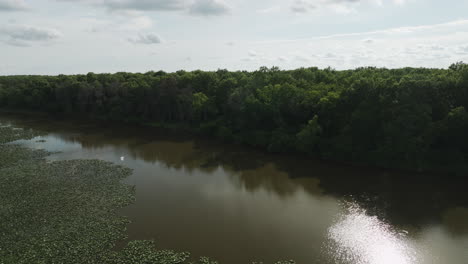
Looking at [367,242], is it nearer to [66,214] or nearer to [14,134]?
[66,214]

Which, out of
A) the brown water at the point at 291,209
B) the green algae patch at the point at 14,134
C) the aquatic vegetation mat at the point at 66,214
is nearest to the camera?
the aquatic vegetation mat at the point at 66,214

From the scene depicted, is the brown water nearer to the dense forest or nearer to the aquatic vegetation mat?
the aquatic vegetation mat

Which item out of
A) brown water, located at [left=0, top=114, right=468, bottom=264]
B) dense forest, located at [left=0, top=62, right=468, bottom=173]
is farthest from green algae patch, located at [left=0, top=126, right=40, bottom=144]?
dense forest, located at [left=0, top=62, right=468, bottom=173]

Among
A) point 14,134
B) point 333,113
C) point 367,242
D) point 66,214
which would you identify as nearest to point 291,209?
point 367,242

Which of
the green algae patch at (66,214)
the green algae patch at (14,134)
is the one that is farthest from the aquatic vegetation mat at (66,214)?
the green algae patch at (14,134)

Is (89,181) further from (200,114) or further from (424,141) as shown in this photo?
(424,141)

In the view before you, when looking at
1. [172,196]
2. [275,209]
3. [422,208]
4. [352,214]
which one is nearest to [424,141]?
[422,208]

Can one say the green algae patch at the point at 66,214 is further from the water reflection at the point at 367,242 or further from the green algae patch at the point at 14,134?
the green algae patch at the point at 14,134
